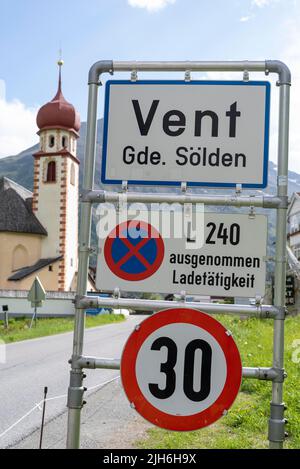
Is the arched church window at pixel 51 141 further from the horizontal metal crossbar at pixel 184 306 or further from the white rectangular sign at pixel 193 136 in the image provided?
the horizontal metal crossbar at pixel 184 306

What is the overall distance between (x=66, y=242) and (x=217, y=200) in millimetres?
50036

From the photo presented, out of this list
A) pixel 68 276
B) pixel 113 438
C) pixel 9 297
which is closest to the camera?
pixel 113 438

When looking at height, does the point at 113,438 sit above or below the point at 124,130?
below

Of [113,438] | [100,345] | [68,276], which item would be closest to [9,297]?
[68,276]

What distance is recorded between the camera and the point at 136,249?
312 cm

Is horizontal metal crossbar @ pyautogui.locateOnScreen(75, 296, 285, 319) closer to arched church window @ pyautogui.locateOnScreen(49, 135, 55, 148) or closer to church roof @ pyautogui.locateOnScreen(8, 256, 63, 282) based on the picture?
church roof @ pyautogui.locateOnScreen(8, 256, 63, 282)

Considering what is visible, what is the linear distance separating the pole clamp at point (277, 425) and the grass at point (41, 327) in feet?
67.9

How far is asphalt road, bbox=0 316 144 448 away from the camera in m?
7.96

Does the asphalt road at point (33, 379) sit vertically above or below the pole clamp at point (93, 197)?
below

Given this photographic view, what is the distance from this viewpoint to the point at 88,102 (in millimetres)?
3271

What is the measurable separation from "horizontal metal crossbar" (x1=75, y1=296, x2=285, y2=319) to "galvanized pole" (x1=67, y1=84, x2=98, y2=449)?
0.08m

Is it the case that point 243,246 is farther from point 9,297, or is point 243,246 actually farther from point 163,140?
point 9,297

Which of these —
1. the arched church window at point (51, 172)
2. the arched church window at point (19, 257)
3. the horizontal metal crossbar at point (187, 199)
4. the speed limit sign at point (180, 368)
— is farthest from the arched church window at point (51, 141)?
the speed limit sign at point (180, 368)

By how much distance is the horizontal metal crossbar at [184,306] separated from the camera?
9.71 feet
